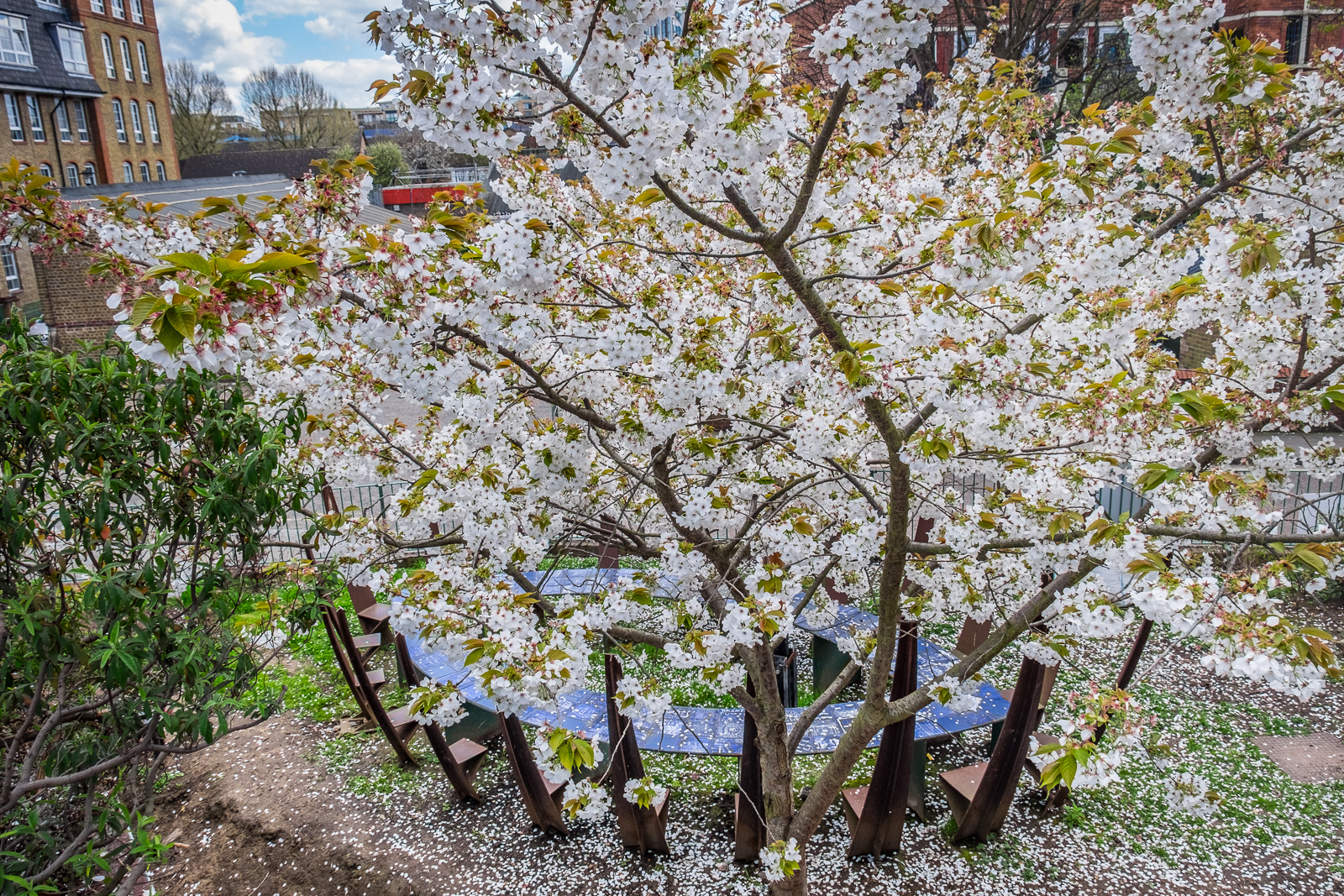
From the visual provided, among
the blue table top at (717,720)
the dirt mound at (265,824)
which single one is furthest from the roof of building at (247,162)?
the blue table top at (717,720)

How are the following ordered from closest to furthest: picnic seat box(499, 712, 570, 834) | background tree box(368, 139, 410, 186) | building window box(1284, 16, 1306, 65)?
1. picnic seat box(499, 712, 570, 834)
2. building window box(1284, 16, 1306, 65)
3. background tree box(368, 139, 410, 186)

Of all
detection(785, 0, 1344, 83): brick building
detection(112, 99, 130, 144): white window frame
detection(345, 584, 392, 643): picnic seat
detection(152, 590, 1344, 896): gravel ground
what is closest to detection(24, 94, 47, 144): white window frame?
detection(112, 99, 130, 144): white window frame

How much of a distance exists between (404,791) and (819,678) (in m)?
2.78

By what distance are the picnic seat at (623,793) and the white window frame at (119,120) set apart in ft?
109

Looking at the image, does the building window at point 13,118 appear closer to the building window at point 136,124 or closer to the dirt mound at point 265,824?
the building window at point 136,124

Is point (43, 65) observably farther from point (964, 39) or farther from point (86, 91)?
point (964, 39)

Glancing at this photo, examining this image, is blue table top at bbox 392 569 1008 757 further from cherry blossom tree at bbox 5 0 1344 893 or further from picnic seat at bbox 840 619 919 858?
cherry blossom tree at bbox 5 0 1344 893

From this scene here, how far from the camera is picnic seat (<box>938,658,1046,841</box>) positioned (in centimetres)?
371

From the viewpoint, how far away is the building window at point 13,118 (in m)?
22.9

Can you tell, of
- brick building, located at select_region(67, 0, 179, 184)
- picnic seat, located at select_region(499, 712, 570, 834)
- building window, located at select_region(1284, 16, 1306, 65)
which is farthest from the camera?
brick building, located at select_region(67, 0, 179, 184)

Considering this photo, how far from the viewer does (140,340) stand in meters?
1.60

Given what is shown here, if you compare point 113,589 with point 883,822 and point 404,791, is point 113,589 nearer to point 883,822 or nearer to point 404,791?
point 404,791

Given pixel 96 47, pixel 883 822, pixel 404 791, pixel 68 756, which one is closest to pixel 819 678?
pixel 883 822

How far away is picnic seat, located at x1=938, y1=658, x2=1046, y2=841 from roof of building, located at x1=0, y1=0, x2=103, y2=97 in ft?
98.7
